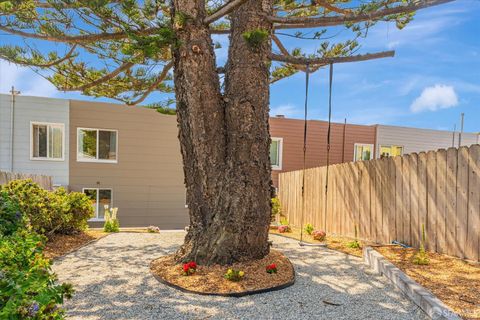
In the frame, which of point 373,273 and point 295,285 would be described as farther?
point 373,273

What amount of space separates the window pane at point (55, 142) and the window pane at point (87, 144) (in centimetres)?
64

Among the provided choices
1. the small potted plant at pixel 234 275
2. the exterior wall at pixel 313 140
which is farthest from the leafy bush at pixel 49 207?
the exterior wall at pixel 313 140

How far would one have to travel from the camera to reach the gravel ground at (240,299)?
10.0 feet

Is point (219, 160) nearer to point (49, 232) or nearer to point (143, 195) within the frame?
point (49, 232)

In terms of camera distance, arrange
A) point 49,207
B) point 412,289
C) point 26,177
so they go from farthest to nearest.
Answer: point 26,177 → point 49,207 → point 412,289

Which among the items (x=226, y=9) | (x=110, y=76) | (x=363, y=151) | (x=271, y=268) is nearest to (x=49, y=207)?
(x=110, y=76)

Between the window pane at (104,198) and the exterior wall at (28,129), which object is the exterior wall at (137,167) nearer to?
the window pane at (104,198)

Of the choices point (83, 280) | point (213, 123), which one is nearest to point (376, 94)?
point (213, 123)

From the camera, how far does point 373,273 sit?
14.3 feet

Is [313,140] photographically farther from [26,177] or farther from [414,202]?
[26,177]

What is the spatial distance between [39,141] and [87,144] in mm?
1596

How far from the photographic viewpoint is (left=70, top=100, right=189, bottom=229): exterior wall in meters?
12.6

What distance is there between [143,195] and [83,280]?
31.2 feet

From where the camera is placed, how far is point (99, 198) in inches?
504
